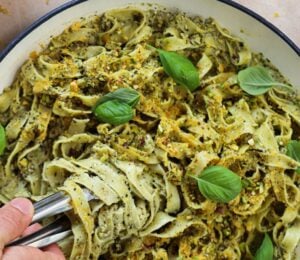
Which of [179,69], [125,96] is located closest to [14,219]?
[125,96]

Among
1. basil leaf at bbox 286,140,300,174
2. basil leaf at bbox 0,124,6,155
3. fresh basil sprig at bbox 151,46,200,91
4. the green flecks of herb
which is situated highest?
fresh basil sprig at bbox 151,46,200,91

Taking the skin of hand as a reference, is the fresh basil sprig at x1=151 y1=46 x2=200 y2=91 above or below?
above

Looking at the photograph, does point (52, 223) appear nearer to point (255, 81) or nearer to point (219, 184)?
point (219, 184)

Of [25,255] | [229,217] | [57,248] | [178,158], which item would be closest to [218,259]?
[229,217]

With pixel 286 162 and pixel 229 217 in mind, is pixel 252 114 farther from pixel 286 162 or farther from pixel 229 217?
pixel 229 217

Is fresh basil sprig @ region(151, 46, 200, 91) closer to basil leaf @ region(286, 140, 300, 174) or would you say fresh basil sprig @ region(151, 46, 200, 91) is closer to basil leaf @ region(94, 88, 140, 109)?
basil leaf @ region(94, 88, 140, 109)

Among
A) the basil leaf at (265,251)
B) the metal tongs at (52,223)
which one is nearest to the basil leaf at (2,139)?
the metal tongs at (52,223)

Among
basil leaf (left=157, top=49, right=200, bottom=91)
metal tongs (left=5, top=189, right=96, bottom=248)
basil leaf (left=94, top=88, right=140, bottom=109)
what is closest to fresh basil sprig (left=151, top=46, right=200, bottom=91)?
basil leaf (left=157, top=49, right=200, bottom=91)
